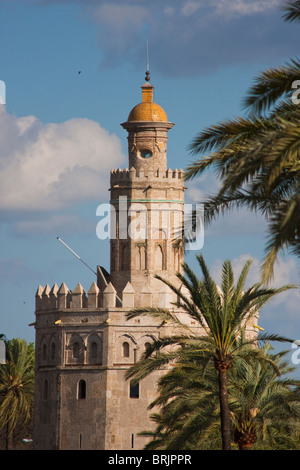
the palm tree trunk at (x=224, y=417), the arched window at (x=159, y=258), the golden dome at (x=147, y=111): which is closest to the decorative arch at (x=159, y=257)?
the arched window at (x=159, y=258)

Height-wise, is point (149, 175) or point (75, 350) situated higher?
point (149, 175)

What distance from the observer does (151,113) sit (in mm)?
69500

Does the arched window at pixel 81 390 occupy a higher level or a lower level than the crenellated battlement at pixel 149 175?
lower

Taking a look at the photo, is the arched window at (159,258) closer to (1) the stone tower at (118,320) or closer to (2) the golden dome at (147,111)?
(1) the stone tower at (118,320)

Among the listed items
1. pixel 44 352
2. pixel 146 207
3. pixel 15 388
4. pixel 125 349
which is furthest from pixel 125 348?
pixel 15 388

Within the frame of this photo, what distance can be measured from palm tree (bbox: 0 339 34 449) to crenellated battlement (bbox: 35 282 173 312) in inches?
365

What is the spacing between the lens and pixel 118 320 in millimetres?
65000

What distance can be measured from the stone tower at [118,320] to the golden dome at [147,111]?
0.06 m

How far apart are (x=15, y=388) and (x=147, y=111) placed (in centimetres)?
2047

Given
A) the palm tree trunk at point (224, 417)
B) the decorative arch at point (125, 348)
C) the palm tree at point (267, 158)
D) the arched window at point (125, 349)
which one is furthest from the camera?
the arched window at point (125, 349)

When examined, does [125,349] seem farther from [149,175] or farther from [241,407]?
[241,407]

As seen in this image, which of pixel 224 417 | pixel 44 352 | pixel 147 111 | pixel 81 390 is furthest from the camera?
pixel 147 111

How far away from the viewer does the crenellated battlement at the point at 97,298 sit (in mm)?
65000

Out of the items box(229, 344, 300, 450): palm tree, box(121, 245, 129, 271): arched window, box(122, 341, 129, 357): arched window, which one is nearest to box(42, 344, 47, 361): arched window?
box(122, 341, 129, 357): arched window
